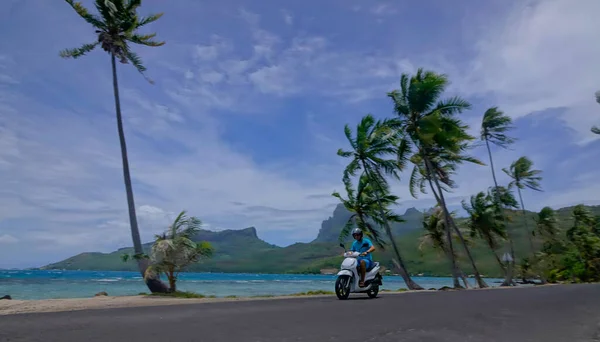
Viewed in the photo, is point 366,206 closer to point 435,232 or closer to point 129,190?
point 435,232

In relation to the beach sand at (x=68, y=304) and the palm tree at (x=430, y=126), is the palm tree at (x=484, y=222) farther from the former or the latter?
the beach sand at (x=68, y=304)

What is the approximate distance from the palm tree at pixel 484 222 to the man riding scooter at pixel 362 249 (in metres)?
28.5

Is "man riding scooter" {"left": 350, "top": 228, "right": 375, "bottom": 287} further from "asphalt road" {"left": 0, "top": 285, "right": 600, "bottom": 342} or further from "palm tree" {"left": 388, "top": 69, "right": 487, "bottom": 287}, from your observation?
"palm tree" {"left": 388, "top": 69, "right": 487, "bottom": 287}

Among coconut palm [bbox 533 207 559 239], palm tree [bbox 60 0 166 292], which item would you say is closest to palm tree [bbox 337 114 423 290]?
palm tree [bbox 60 0 166 292]

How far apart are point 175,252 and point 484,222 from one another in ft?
97.7

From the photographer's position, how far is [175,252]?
15.7m

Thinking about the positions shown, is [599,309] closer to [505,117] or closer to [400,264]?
[400,264]

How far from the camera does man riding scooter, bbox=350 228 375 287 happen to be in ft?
38.7

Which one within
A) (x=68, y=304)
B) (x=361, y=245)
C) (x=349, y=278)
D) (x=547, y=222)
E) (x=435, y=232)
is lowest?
(x=68, y=304)

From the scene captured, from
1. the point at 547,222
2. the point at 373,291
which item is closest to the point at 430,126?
the point at 373,291

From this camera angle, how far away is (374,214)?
28.2 metres

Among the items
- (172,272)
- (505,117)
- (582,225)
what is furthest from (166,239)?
(582,225)

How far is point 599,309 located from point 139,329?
9.80m

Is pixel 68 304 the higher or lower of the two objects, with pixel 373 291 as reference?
lower
